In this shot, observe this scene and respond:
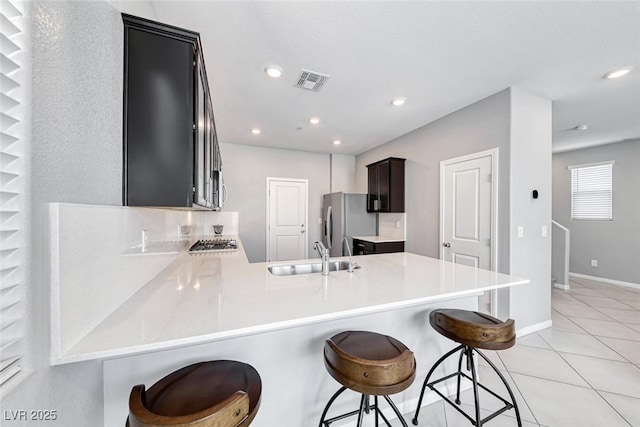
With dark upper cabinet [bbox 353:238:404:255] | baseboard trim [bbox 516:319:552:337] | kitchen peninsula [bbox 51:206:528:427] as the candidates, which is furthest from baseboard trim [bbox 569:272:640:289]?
kitchen peninsula [bbox 51:206:528:427]

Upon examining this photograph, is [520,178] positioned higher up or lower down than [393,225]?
higher up

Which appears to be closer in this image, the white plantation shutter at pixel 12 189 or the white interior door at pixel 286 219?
the white plantation shutter at pixel 12 189

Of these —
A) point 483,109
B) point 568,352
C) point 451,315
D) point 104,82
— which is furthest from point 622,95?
point 104,82

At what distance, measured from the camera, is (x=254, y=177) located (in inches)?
200

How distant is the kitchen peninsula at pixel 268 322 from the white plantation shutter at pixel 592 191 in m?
5.12

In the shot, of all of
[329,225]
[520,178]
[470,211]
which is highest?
[520,178]

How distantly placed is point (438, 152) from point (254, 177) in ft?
11.3

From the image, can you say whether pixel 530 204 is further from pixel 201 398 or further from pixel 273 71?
pixel 201 398

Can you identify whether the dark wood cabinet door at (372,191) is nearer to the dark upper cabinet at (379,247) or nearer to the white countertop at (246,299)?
the dark upper cabinet at (379,247)

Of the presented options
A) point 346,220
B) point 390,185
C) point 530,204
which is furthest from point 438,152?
point 346,220

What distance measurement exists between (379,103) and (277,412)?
3.11 meters

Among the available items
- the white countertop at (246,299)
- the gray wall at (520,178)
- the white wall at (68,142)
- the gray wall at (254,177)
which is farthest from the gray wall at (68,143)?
the gray wall at (254,177)

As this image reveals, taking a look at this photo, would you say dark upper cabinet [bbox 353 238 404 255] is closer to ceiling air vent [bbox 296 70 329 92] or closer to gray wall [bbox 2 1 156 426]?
ceiling air vent [bbox 296 70 329 92]

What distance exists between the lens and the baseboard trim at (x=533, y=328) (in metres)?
2.60
